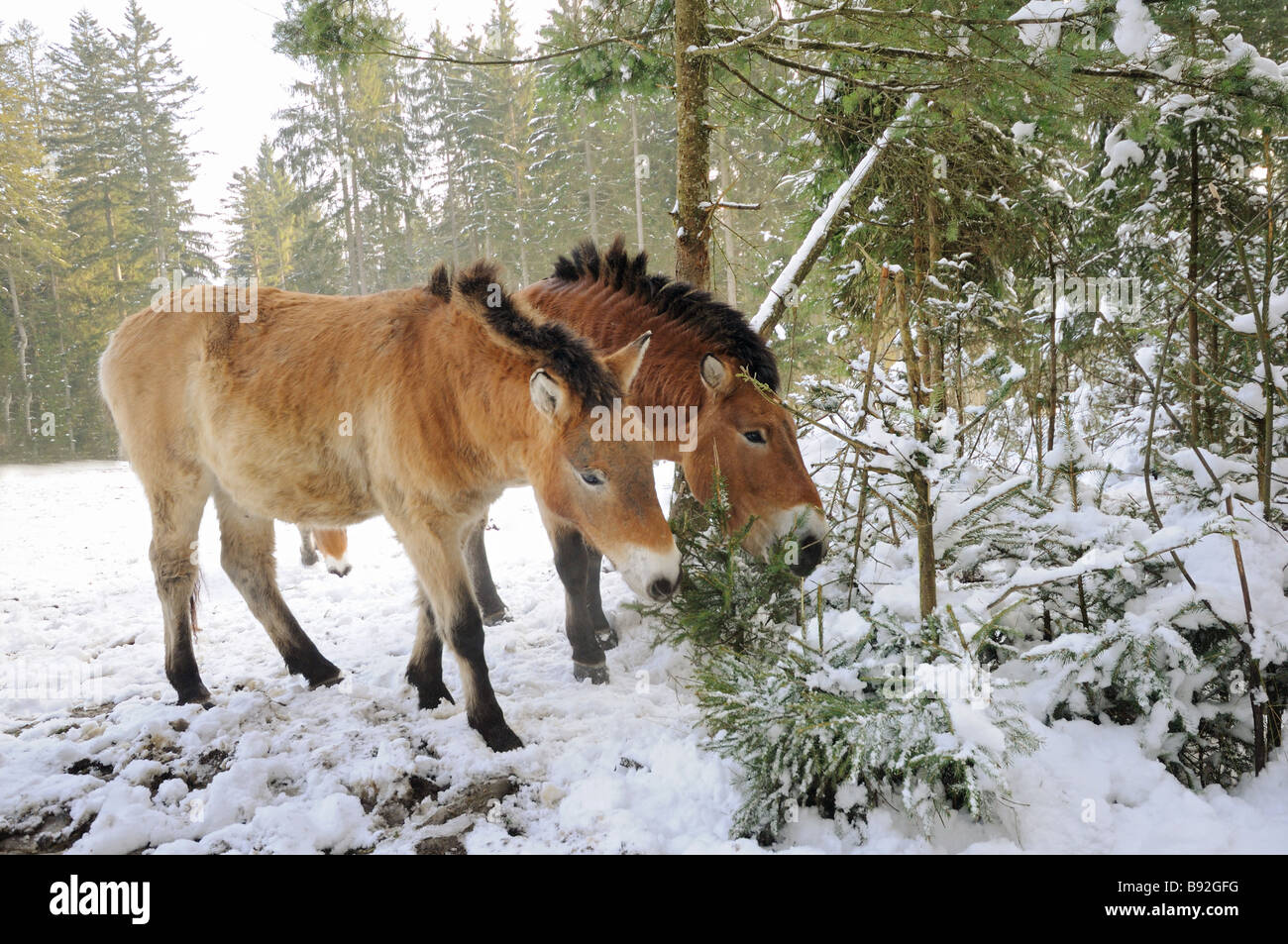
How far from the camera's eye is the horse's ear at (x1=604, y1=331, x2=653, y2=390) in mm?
3148

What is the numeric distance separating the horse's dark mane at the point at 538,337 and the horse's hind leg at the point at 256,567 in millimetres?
2434

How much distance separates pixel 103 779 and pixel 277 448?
1.88m

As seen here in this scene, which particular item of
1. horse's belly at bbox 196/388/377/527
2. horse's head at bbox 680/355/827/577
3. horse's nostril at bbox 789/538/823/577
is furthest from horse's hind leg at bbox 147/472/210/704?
horse's nostril at bbox 789/538/823/577

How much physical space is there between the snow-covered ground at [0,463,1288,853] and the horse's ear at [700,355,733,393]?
6.04 ft

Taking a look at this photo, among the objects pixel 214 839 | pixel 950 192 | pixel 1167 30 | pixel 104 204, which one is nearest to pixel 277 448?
pixel 214 839

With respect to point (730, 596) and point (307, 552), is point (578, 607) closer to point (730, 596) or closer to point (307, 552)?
point (730, 596)

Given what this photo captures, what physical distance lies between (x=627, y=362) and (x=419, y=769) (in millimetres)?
2330

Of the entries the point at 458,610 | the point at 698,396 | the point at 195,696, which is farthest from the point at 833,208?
the point at 195,696

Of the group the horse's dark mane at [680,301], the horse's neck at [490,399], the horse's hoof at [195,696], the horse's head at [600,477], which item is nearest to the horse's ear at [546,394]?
the horse's head at [600,477]

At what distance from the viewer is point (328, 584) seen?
266 inches

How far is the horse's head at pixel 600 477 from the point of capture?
9.13ft

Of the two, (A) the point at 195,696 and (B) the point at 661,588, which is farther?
(A) the point at 195,696

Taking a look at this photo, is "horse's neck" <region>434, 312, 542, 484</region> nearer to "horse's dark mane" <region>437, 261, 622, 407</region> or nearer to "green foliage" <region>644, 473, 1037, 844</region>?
"horse's dark mane" <region>437, 261, 622, 407</region>

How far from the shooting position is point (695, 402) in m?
3.84
